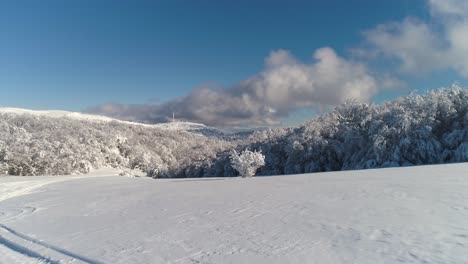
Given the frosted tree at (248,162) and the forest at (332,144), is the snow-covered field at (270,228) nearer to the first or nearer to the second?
the frosted tree at (248,162)

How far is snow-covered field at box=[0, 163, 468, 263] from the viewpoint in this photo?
20.7 feet

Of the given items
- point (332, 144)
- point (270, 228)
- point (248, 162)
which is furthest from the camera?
point (332, 144)

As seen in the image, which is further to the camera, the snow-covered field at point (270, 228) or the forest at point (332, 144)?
the forest at point (332, 144)

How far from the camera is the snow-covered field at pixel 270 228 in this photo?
630 cm

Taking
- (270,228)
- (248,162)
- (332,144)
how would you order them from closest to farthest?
(270,228), (248,162), (332,144)

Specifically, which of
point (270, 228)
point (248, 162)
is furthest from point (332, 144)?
point (270, 228)

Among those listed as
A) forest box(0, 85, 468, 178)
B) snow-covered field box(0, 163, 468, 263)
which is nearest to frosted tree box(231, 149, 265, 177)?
forest box(0, 85, 468, 178)

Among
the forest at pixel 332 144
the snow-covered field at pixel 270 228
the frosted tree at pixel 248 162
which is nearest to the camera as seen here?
the snow-covered field at pixel 270 228

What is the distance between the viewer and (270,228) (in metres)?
8.30

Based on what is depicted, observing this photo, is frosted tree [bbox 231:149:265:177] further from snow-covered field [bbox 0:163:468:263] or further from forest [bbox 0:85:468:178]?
snow-covered field [bbox 0:163:468:263]

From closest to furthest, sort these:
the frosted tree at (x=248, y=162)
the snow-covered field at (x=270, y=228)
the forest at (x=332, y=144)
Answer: the snow-covered field at (x=270, y=228), the frosted tree at (x=248, y=162), the forest at (x=332, y=144)

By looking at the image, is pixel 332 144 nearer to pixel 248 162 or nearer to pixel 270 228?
pixel 248 162

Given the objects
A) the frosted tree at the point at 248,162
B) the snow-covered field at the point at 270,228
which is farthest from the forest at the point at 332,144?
the snow-covered field at the point at 270,228

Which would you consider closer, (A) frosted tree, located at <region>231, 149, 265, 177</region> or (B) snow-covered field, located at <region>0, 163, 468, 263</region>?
(B) snow-covered field, located at <region>0, 163, 468, 263</region>
